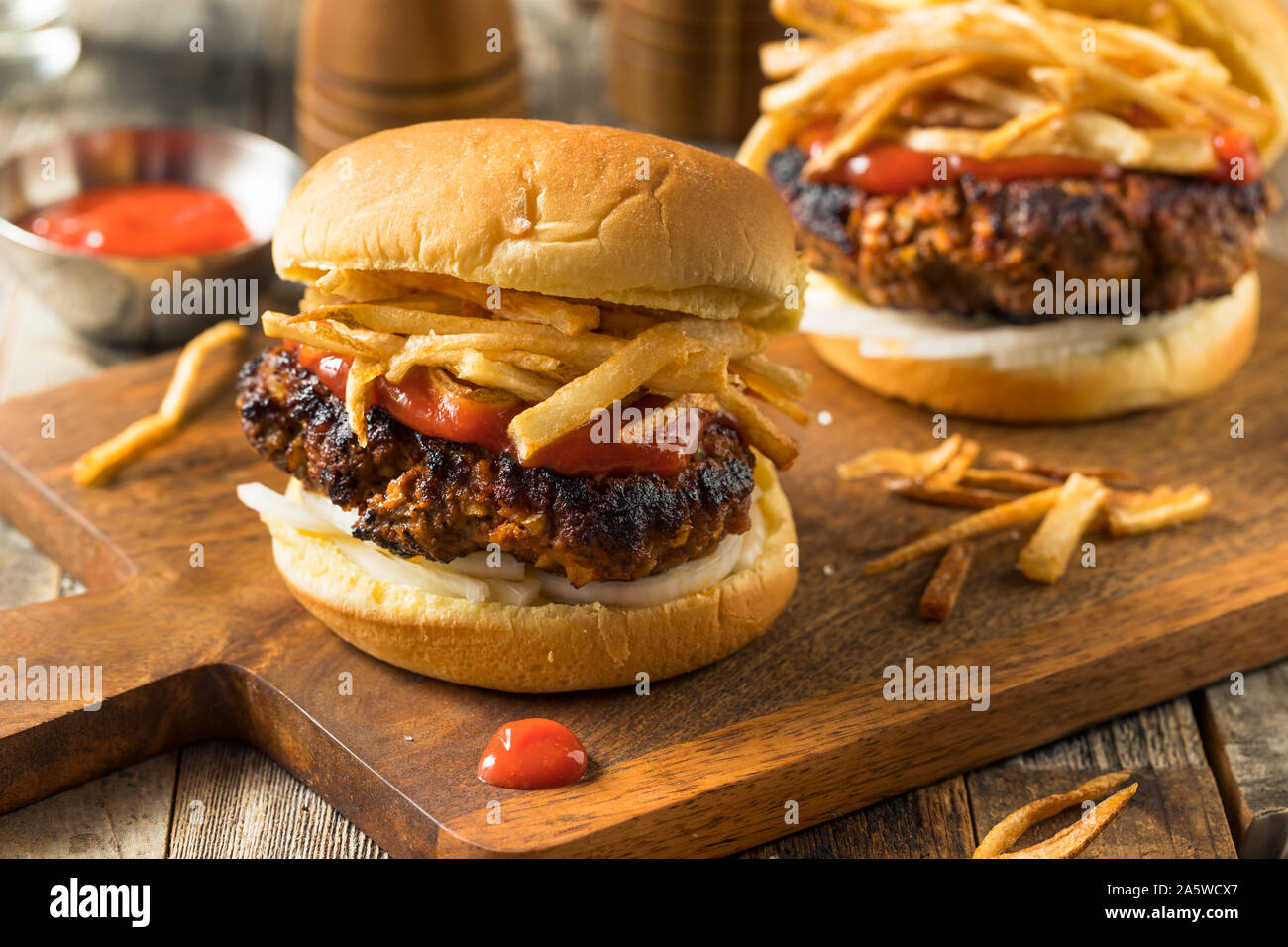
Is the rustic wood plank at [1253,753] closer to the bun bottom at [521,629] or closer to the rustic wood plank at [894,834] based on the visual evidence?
the rustic wood plank at [894,834]

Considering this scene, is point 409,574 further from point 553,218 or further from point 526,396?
point 553,218

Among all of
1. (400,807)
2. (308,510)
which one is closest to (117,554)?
(308,510)

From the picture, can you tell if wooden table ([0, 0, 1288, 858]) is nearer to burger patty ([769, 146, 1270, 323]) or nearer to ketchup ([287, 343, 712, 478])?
ketchup ([287, 343, 712, 478])

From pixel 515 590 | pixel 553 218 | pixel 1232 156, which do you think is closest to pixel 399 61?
pixel 553 218

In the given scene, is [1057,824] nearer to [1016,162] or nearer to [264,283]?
[1016,162]

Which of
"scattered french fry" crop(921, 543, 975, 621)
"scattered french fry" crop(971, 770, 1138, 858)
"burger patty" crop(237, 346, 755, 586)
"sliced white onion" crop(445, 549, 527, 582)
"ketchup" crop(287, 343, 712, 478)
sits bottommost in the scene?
"scattered french fry" crop(971, 770, 1138, 858)

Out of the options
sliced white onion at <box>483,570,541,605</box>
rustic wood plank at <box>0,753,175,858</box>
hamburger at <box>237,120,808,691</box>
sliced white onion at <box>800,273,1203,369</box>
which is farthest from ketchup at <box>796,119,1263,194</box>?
rustic wood plank at <box>0,753,175,858</box>
